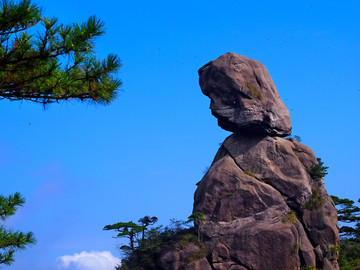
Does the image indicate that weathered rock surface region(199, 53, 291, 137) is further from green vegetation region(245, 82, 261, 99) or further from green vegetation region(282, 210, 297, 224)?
green vegetation region(282, 210, 297, 224)

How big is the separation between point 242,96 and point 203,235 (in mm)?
9832

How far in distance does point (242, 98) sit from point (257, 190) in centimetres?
647

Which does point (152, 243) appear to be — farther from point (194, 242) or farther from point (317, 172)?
point (317, 172)

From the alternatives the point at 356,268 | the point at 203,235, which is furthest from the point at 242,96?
the point at 356,268

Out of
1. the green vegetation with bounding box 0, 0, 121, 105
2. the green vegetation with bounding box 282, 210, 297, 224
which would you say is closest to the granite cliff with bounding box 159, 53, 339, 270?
the green vegetation with bounding box 282, 210, 297, 224

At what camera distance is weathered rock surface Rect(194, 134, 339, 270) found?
2517 centimetres

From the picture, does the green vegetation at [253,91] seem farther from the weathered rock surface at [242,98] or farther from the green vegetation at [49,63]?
the green vegetation at [49,63]

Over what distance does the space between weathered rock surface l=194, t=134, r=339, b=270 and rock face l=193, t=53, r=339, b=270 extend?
0.06 meters

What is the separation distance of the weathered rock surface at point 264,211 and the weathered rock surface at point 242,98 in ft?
3.77

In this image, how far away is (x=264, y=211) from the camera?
86.8ft

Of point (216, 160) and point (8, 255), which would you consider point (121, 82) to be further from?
point (216, 160)

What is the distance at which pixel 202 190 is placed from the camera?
28.0m

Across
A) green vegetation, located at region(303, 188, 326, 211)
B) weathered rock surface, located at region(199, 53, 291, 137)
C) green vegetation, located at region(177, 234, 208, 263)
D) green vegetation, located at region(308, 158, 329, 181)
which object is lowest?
green vegetation, located at region(177, 234, 208, 263)

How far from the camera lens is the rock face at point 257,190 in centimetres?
2531
